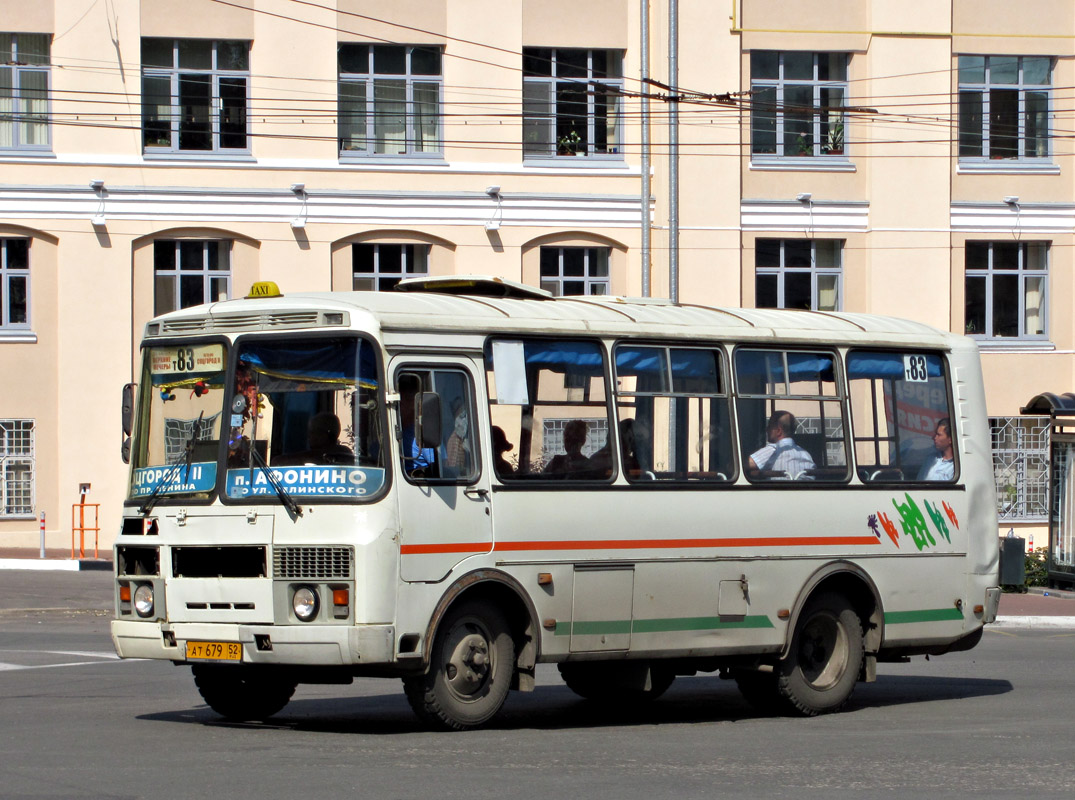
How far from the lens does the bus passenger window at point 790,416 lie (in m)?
12.2

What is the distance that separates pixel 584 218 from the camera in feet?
105

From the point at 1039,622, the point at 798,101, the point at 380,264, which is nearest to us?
the point at 1039,622

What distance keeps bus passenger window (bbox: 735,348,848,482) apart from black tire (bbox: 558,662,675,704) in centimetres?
169

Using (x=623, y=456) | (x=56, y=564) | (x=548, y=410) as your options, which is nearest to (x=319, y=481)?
(x=548, y=410)

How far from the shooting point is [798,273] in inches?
1307

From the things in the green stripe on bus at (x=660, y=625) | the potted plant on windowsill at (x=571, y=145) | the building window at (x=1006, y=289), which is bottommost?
the green stripe on bus at (x=660, y=625)

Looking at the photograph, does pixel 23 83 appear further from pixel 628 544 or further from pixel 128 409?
pixel 628 544

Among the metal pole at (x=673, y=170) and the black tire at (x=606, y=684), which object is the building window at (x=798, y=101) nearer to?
the metal pole at (x=673, y=170)

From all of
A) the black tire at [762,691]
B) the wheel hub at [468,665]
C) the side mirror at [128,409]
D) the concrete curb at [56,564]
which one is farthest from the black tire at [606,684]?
the concrete curb at [56,564]

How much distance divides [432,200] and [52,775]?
23390 mm

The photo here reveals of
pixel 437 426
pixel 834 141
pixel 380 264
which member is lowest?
pixel 437 426

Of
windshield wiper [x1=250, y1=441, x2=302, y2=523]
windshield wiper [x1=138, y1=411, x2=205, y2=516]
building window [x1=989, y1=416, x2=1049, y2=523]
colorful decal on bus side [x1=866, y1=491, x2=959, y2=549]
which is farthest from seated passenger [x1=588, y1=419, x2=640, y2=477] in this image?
building window [x1=989, y1=416, x2=1049, y2=523]

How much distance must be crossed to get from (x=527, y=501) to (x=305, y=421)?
1524 mm

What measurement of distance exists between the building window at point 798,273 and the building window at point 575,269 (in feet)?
9.82
